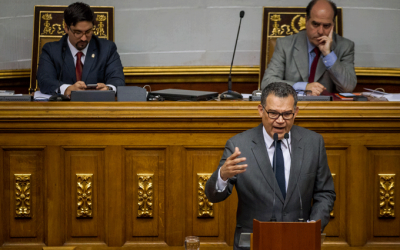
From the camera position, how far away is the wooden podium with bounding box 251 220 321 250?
1.65 meters

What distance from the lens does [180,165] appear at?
286 centimetres

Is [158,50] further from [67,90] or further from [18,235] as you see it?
[18,235]

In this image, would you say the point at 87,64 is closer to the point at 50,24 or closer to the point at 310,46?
the point at 50,24

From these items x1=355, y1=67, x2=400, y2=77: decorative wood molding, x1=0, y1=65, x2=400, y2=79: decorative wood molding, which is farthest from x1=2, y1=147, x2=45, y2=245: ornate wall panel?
x1=355, y1=67, x2=400, y2=77: decorative wood molding

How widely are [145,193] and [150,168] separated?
0.47ft

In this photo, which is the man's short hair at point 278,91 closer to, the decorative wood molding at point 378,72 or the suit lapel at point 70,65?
the suit lapel at point 70,65

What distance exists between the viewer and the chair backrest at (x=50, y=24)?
14.3 ft

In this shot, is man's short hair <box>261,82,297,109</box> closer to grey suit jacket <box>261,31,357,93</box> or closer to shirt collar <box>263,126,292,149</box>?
shirt collar <box>263,126,292,149</box>

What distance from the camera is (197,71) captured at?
4742 mm

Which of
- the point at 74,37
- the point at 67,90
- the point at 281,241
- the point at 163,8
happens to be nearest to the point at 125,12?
the point at 163,8

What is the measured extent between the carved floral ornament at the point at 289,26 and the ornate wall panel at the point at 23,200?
95.0 inches

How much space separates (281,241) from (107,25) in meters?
3.22

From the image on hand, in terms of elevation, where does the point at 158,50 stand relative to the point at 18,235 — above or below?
above

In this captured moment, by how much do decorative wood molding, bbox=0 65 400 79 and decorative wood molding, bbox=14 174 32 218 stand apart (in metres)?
2.05
